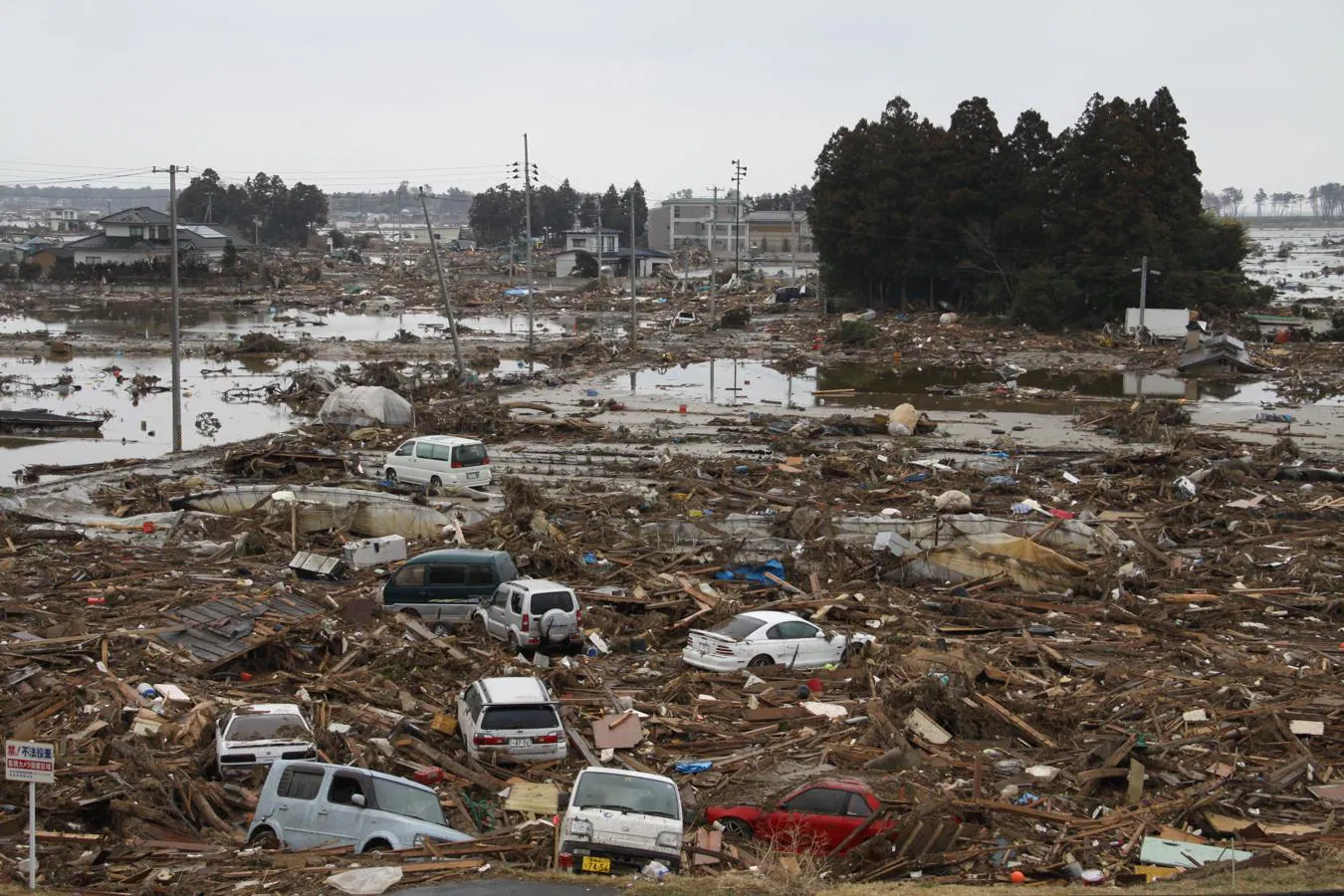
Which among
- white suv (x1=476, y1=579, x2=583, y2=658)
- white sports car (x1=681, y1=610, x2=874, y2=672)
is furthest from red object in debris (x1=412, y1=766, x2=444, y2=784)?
white sports car (x1=681, y1=610, x2=874, y2=672)

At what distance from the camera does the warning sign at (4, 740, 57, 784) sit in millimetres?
9211

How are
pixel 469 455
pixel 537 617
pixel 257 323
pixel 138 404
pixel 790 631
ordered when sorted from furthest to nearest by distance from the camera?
pixel 257 323 → pixel 138 404 → pixel 469 455 → pixel 537 617 → pixel 790 631

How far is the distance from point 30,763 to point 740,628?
8147mm

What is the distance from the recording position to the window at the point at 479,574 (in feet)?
56.7

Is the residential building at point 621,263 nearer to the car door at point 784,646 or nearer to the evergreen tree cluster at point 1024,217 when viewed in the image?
the evergreen tree cluster at point 1024,217

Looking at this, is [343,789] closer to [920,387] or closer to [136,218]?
[920,387]


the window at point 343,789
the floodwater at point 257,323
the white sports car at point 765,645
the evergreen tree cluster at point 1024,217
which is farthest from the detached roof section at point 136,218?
the window at point 343,789

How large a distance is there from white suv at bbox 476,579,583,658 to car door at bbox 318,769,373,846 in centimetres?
539

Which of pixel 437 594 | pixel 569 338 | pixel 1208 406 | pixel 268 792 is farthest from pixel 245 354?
pixel 268 792

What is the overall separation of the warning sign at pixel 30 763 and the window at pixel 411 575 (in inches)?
310

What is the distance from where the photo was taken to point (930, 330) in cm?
6166

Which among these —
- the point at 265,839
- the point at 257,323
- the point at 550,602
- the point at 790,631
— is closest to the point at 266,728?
the point at 265,839

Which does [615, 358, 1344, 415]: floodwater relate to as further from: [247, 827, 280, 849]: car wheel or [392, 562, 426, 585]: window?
[247, 827, 280, 849]: car wheel

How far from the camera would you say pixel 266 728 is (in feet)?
38.3
